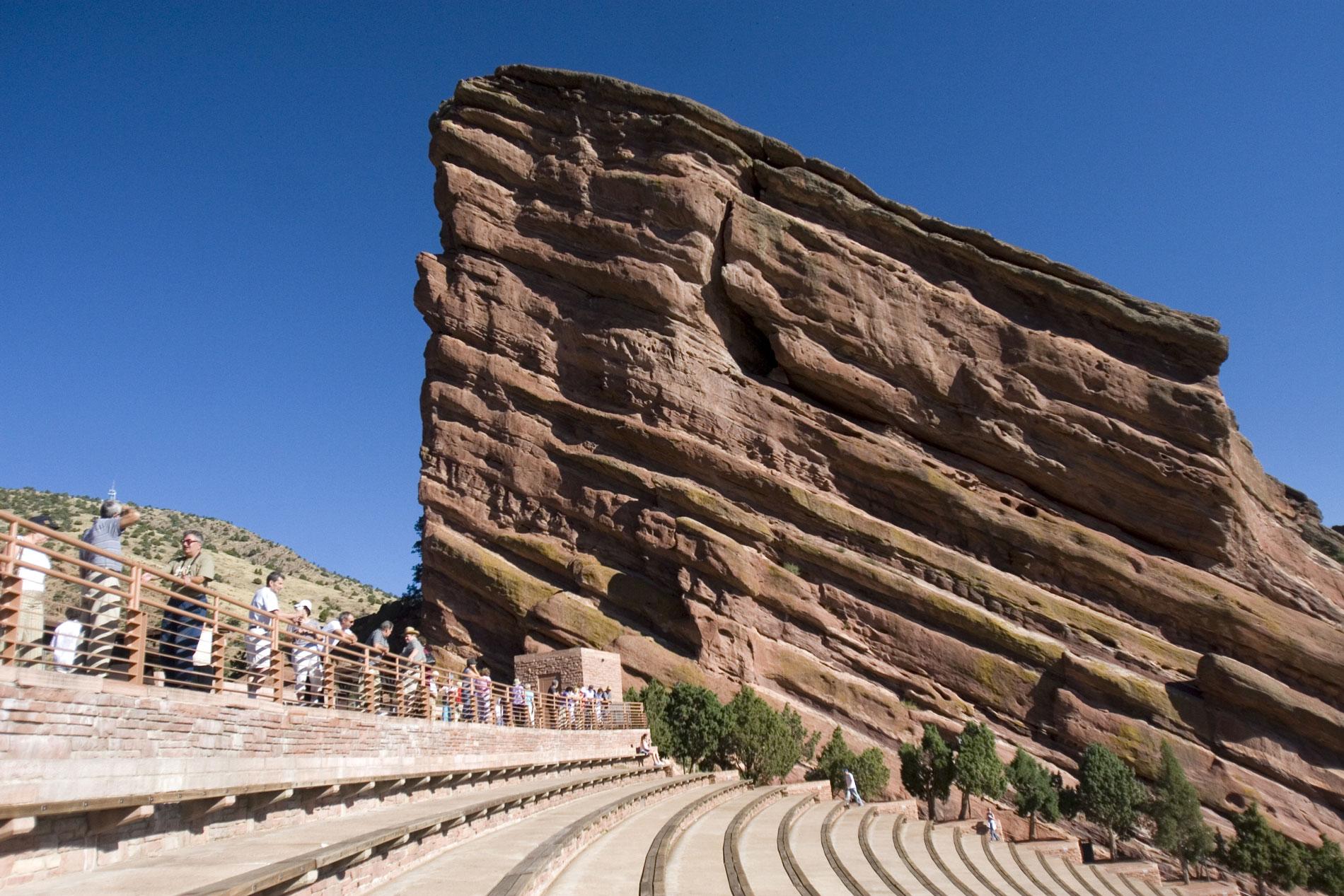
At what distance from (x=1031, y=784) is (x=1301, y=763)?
1063cm

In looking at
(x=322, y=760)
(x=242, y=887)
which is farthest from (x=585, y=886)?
(x=242, y=887)

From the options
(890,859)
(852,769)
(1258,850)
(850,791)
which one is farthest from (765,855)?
(1258,850)

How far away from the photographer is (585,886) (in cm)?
948

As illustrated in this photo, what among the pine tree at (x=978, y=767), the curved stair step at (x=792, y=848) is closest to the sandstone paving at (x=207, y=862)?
the curved stair step at (x=792, y=848)

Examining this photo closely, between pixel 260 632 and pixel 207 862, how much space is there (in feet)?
14.7

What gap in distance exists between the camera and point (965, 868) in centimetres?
1986

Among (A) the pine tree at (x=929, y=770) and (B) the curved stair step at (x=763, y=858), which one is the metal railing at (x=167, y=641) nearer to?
(B) the curved stair step at (x=763, y=858)

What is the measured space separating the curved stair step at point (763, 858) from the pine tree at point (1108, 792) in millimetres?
15645

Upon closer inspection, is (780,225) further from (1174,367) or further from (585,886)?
(585,886)

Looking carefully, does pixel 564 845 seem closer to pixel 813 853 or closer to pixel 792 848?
pixel 792 848

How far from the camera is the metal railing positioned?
6.09 m

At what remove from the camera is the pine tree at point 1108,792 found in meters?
30.0

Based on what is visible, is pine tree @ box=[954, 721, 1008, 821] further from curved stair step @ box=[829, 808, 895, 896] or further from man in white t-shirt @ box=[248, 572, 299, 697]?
man in white t-shirt @ box=[248, 572, 299, 697]

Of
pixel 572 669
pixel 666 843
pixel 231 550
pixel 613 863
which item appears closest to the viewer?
pixel 613 863
